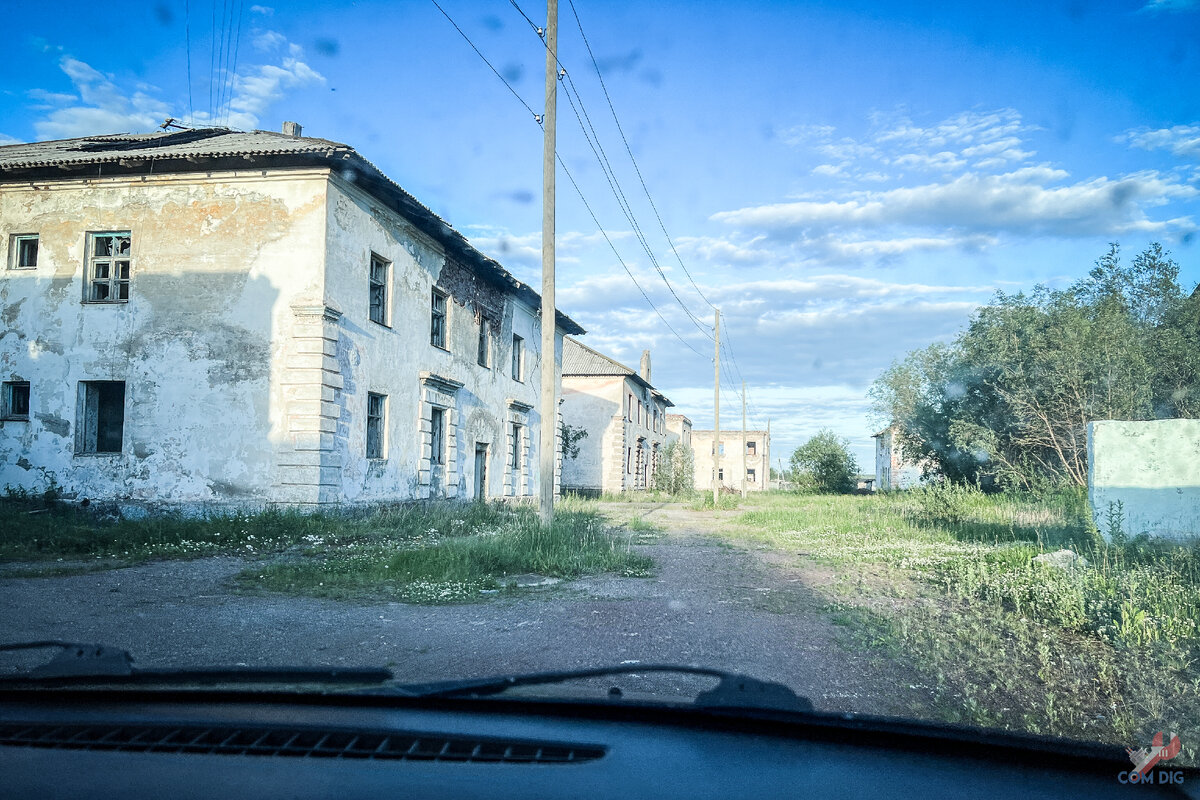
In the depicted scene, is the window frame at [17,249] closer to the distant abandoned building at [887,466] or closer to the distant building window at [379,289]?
the distant building window at [379,289]

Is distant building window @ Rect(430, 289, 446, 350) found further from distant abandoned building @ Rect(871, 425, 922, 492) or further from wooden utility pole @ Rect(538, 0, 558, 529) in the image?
distant abandoned building @ Rect(871, 425, 922, 492)

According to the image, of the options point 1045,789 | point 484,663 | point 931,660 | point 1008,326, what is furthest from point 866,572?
point 1008,326

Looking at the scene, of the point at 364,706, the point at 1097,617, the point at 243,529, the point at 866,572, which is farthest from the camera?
the point at 243,529

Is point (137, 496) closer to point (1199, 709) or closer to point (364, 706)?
point (364, 706)

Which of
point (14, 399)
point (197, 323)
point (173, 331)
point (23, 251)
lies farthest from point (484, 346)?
point (14, 399)

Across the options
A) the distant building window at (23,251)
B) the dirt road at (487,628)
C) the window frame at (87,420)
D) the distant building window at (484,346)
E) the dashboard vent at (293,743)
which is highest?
the distant building window at (23,251)

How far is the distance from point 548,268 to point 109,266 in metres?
8.96

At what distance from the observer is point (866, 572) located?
30.2ft

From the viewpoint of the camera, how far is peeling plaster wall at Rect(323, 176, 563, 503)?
1438cm

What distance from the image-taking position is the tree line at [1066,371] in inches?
805

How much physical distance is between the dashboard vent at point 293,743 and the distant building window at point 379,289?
14.4 m

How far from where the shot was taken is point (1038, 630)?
559cm

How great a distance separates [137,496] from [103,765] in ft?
46.3

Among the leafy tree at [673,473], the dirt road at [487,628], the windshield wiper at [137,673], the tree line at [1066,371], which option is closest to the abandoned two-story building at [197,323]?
the dirt road at [487,628]
